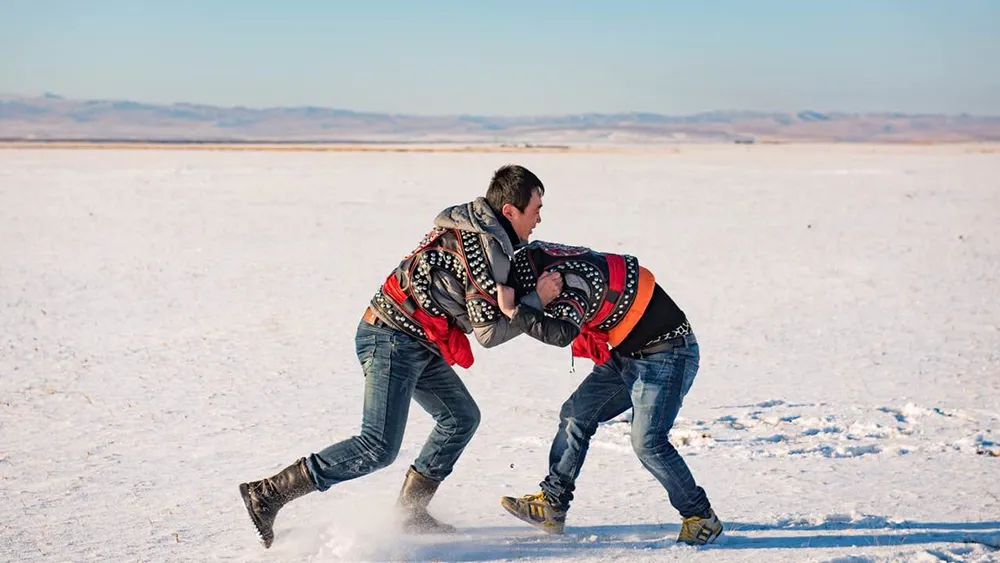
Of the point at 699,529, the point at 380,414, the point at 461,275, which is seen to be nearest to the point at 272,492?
the point at 380,414

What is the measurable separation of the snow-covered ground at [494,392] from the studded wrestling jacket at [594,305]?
3.00 feet

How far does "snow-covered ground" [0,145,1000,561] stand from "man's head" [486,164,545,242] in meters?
1.43

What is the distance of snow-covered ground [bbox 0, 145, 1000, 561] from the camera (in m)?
4.81

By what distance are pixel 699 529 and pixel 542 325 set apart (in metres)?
1.24

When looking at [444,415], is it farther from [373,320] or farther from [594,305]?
[594,305]

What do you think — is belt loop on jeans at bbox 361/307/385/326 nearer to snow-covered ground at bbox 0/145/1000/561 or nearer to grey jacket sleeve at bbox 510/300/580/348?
grey jacket sleeve at bbox 510/300/580/348

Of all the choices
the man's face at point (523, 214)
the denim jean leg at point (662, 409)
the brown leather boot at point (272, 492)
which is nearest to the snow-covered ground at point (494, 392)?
the brown leather boot at point (272, 492)

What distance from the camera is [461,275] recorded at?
407 cm

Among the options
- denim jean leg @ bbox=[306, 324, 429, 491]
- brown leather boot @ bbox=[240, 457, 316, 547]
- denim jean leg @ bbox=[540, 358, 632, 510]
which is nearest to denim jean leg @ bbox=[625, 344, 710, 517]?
denim jean leg @ bbox=[540, 358, 632, 510]

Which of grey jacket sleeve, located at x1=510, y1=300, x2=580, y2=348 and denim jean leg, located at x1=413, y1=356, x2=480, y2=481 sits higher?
grey jacket sleeve, located at x1=510, y1=300, x2=580, y2=348

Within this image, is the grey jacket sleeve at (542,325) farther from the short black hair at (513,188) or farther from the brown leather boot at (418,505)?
the brown leather boot at (418,505)

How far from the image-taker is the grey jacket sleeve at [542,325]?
396 cm

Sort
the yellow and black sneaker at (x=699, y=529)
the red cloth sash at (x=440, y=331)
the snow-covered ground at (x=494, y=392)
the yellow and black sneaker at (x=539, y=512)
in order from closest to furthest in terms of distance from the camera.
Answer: the red cloth sash at (x=440, y=331) < the yellow and black sneaker at (x=699, y=529) < the yellow and black sneaker at (x=539, y=512) < the snow-covered ground at (x=494, y=392)

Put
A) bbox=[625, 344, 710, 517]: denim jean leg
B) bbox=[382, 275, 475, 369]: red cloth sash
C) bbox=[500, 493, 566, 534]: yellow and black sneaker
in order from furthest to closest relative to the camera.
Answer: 1. bbox=[500, 493, 566, 534]: yellow and black sneaker
2. bbox=[625, 344, 710, 517]: denim jean leg
3. bbox=[382, 275, 475, 369]: red cloth sash
